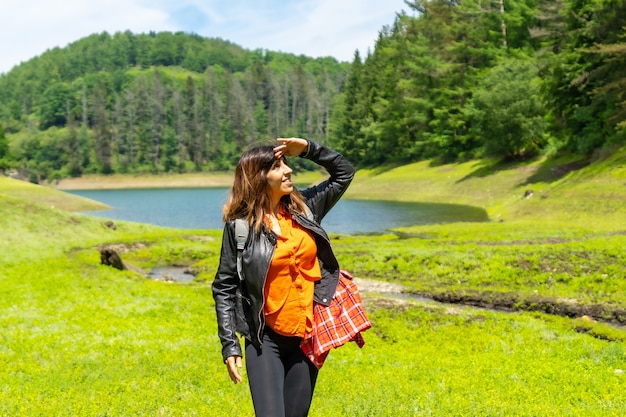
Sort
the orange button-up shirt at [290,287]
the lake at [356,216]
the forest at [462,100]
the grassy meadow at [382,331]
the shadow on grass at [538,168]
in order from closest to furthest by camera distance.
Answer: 1. the orange button-up shirt at [290,287]
2. the grassy meadow at [382,331]
3. the lake at [356,216]
4. the forest at [462,100]
5. the shadow on grass at [538,168]

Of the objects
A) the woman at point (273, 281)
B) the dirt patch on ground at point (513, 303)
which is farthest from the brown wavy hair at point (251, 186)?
the dirt patch on ground at point (513, 303)

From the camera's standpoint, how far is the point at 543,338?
13.4m

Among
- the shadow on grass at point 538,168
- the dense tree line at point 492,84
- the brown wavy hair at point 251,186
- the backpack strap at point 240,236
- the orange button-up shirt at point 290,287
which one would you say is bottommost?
the shadow on grass at point 538,168

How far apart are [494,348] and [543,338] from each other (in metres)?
1.56

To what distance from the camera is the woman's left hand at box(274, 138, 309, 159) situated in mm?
5035

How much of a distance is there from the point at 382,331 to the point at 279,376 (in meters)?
10.9

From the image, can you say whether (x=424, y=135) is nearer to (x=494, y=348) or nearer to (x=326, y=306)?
(x=494, y=348)

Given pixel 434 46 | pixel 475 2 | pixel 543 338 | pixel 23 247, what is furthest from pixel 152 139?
pixel 543 338

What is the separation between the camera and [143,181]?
158m

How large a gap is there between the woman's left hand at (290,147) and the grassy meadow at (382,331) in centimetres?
445

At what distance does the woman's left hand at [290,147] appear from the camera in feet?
16.5

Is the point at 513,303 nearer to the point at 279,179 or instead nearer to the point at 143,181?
the point at 279,179

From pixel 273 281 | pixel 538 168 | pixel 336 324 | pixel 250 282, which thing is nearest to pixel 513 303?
pixel 336 324

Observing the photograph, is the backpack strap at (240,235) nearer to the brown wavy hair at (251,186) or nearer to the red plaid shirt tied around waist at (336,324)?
the brown wavy hair at (251,186)
